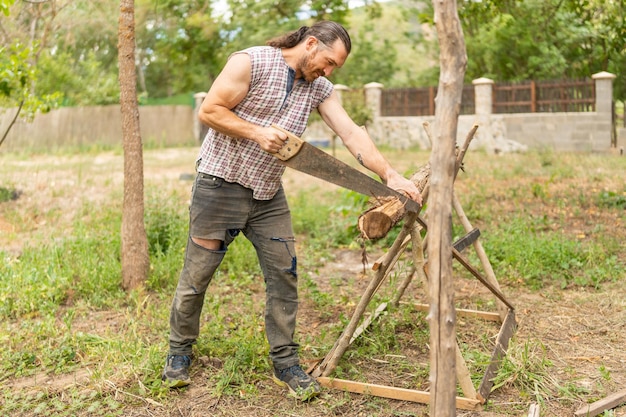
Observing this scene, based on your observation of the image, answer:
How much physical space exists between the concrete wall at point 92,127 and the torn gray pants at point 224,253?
1542cm

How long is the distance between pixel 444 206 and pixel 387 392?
4.78 ft

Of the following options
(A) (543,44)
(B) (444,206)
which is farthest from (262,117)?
(A) (543,44)

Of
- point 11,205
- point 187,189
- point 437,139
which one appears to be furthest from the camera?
point 187,189

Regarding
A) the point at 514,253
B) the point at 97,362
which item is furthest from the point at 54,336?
the point at 514,253

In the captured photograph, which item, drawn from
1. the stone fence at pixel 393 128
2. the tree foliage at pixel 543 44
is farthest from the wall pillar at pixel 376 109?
the tree foliage at pixel 543 44

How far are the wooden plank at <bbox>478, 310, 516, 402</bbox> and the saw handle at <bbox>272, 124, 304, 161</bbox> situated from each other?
1621 millimetres

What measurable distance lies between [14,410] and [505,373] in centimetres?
271

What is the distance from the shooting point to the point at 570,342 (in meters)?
4.69

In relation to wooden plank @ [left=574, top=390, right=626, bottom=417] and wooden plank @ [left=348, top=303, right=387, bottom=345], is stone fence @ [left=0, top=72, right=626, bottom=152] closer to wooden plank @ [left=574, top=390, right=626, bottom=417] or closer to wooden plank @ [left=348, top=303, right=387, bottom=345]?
wooden plank @ [left=348, top=303, right=387, bottom=345]

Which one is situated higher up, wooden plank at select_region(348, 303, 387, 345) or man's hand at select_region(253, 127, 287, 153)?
man's hand at select_region(253, 127, 287, 153)

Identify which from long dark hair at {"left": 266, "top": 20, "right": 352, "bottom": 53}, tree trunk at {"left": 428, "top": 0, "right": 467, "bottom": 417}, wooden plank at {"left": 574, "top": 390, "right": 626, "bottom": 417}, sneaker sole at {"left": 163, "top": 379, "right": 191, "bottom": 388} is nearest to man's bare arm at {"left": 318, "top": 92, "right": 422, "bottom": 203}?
long dark hair at {"left": 266, "top": 20, "right": 352, "bottom": 53}

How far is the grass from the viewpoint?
4.01m

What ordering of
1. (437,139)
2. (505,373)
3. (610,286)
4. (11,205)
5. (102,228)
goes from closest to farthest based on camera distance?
(437,139)
(505,373)
(610,286)
(102,228)
(11,205)

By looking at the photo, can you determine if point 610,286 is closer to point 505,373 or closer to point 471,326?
point 471,326
